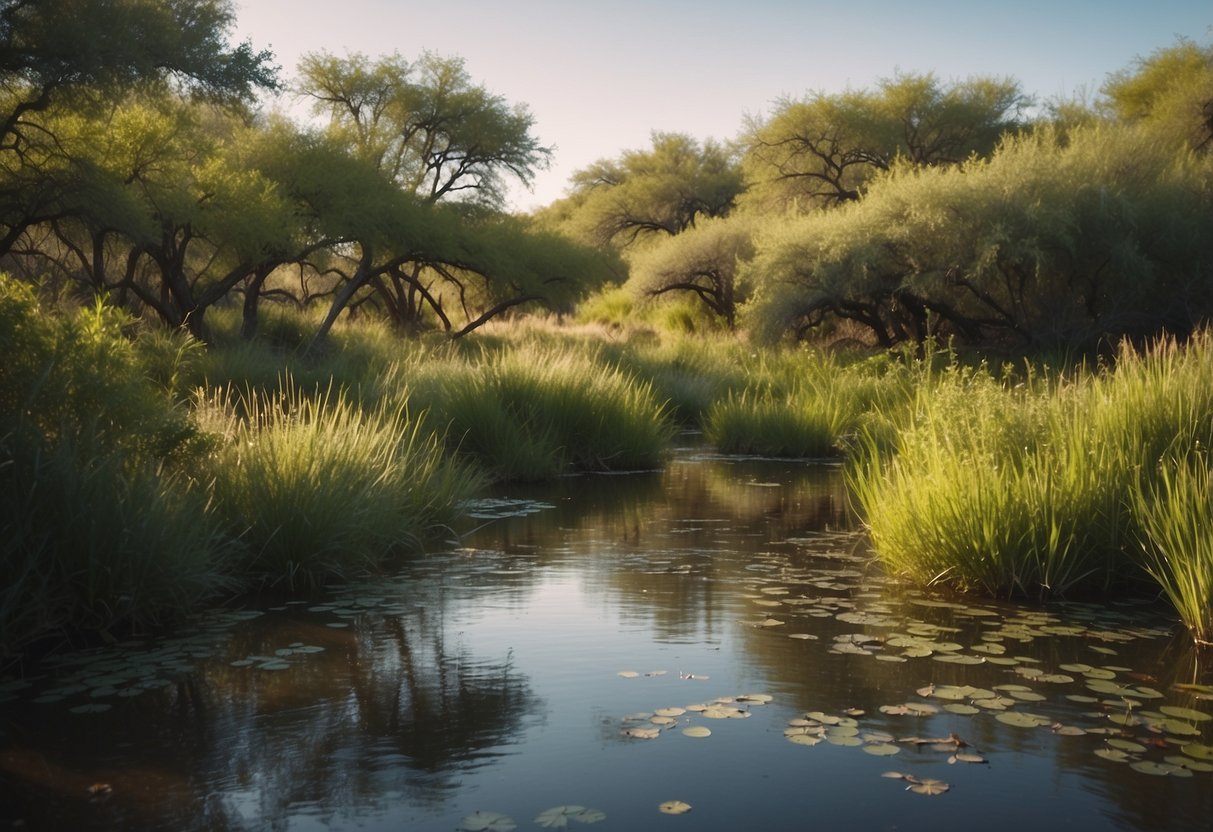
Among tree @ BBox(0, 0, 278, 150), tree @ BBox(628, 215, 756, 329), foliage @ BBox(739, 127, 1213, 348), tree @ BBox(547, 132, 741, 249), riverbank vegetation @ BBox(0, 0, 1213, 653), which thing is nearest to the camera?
riverbank vegetation @ BBox(0, 0, 1213, 653)

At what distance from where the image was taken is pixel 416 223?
2939 cm

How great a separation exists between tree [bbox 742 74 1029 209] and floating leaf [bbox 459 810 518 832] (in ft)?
117

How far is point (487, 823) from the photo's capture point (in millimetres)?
3688

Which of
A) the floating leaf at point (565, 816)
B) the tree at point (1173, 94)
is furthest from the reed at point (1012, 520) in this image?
Answer: the tree at point (1173, 94)

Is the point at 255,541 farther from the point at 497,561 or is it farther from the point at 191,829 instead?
Result: the point at 191,829

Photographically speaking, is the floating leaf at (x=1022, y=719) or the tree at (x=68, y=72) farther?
the tree at (x=68, y=72)

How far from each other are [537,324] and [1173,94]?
1912 cm

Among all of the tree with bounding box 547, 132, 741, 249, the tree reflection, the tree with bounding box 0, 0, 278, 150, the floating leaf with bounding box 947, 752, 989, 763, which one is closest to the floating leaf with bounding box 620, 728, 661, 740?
the tree reflection

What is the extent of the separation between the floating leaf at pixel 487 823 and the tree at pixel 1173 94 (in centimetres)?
2892

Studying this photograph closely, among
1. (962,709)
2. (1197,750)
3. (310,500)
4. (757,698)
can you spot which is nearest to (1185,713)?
(1197,750)

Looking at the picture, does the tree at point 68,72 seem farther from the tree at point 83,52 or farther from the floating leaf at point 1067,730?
the floating leaf at point 1067,730

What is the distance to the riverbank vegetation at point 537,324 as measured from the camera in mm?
6578

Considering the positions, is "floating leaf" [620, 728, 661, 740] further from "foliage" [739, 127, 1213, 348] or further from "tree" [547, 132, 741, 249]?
"tree" [547, 132, 741, 249]

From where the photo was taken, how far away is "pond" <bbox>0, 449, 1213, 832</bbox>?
3.85 meters
